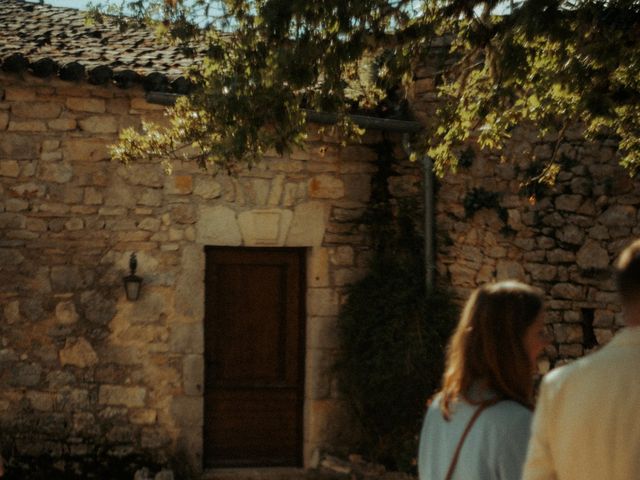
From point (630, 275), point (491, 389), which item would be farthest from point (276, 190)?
point (630, 275)

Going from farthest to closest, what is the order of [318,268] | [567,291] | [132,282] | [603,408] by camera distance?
[318,268], [132,282], [567,291], [603,408]

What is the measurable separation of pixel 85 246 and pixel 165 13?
2.57 meters

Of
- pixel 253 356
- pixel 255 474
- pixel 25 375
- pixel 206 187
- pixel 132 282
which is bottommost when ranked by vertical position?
pixel 255 474

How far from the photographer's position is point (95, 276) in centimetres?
798

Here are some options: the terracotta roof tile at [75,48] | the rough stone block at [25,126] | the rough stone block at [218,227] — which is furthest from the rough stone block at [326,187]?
the rough stone block at [25,126]

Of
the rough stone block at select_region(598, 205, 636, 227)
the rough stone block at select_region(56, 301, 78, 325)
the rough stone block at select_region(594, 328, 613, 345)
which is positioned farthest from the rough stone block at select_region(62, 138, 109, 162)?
A: the rough stone block at select_region(594, 328, 613, 345)

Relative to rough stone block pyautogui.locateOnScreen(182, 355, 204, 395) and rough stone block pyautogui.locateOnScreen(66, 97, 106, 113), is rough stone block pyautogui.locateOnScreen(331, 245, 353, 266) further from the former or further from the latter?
rough stone block pyautogui.locateOnScreen(66, 97, 106, 113)

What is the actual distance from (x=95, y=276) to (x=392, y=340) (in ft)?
7.81

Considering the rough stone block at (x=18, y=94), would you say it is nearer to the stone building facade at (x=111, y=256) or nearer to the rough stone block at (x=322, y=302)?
the stone building facade at (x=111, y=256)

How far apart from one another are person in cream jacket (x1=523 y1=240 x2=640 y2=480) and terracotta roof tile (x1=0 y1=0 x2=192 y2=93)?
5.05 meters

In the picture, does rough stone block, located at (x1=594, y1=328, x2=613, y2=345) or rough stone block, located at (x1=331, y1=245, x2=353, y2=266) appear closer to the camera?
rough stone block, located at (x1=594, y1=328, x2=613, y2=345)

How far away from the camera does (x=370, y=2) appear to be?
5559mm

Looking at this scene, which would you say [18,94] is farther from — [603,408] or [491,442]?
[603,408]

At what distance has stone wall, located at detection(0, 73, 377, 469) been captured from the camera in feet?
26.1
